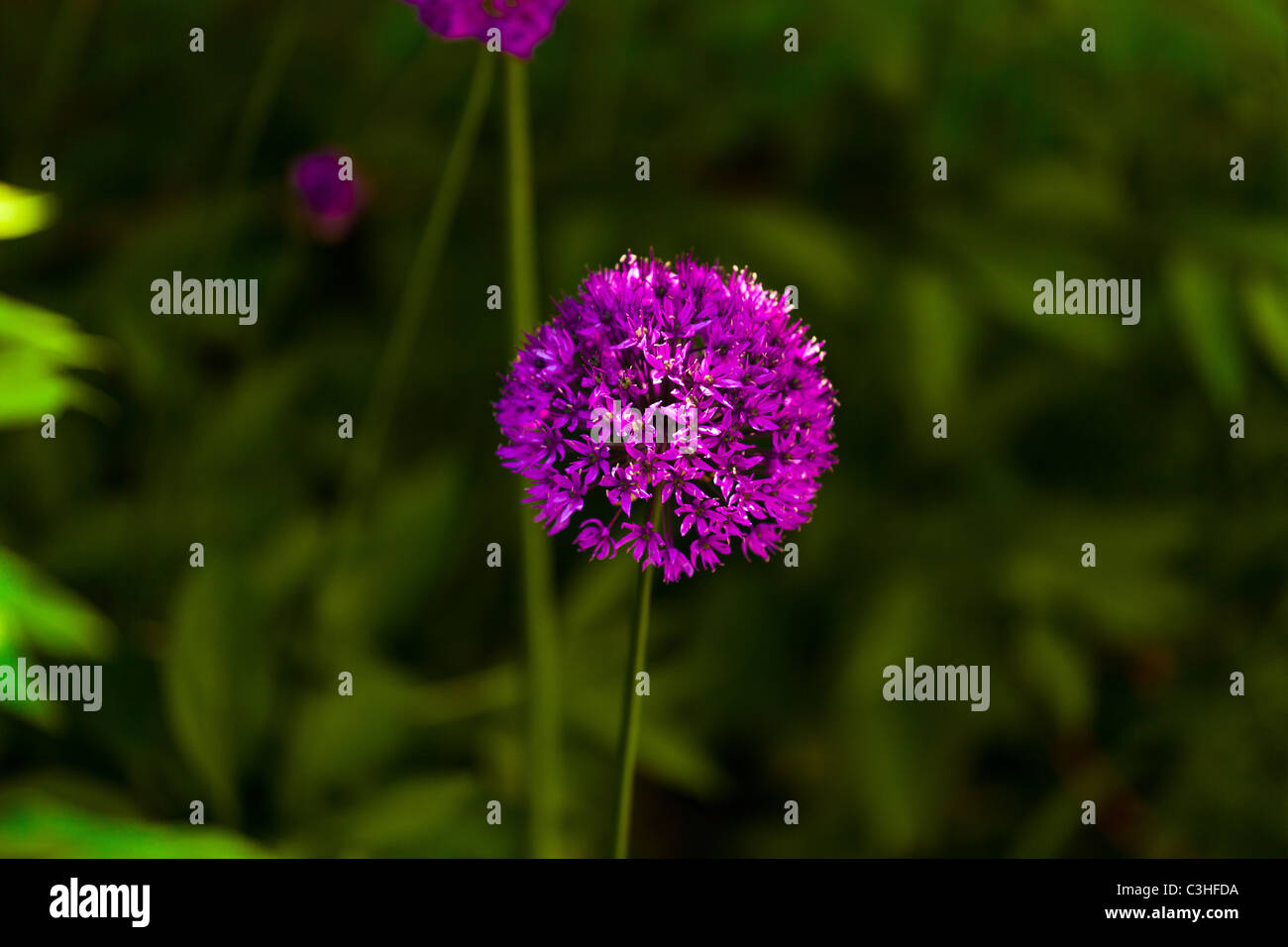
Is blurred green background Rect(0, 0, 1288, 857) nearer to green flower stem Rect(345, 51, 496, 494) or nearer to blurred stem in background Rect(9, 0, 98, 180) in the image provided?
blurred stem in background Rect(9, 0, 98, 180)

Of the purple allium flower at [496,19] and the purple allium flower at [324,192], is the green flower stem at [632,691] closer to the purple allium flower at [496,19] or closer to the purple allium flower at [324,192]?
the purple allium flower at [496,19]

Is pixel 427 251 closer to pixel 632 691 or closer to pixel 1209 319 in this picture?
pixel 632 691

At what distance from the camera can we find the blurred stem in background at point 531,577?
46.4 inches

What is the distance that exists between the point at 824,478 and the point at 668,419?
1562 millimetres

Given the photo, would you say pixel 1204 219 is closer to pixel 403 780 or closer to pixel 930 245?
pixel 930 245

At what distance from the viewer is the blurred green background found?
6.11 ft

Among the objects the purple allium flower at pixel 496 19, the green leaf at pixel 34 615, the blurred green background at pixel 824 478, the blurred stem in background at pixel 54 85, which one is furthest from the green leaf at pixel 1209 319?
the blurred stem in background at pixel 54 85

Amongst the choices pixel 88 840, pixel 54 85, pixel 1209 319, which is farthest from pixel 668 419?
pixel 54 85

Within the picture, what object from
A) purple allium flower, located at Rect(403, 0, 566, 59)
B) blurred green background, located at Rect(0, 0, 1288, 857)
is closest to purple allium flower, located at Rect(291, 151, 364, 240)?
blurred green background, located at Rect(0, 0, 1288, 857)

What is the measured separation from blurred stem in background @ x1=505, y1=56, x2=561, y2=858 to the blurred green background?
0.84ft

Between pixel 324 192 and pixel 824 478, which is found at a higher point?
pixel 324 192

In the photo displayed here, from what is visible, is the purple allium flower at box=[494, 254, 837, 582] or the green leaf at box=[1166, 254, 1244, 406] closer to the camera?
the purple allium flower at box=[494, 254, 837, 582]

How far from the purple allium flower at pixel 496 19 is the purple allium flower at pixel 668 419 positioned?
0.94 ft

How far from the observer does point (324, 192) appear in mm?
2215
